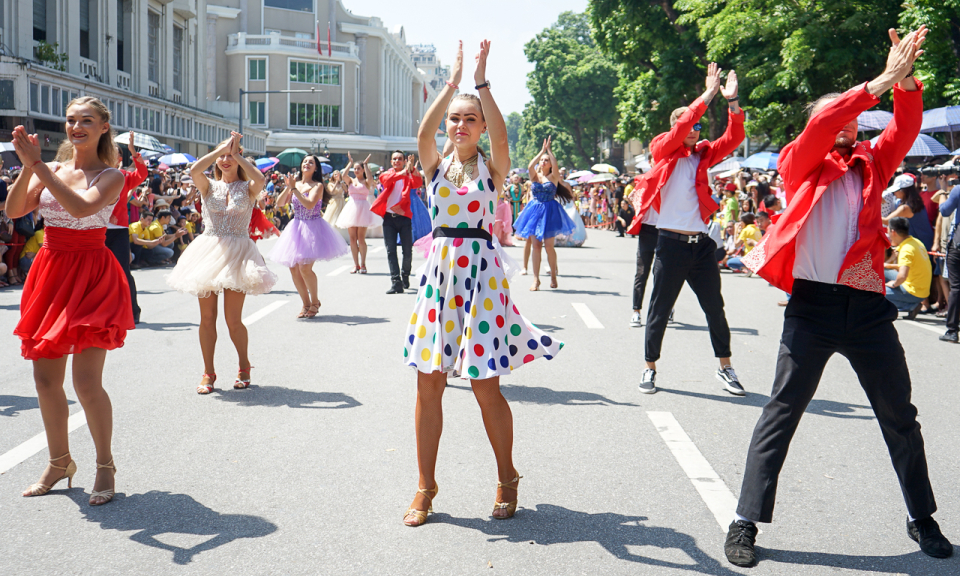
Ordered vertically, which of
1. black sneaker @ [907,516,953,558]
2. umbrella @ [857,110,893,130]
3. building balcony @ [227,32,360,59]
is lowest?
black sneaker @ [907,516,953,558]

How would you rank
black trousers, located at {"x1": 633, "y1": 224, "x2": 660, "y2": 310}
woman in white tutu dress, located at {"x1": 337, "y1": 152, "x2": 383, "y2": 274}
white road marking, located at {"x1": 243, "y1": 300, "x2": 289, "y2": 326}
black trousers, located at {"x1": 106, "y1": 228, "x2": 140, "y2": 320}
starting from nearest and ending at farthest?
black trousers, located at {"x1": 633, "y1": 224, "x2": 660, "y2": 310}, black trousers, located at {"x1": 106, "y1": 228, "x2": 140, "y2": 320}, white road marking, located at {"x1": 243, "y1": 300, "x2": 289, "y2": 326}, woman in white tutu dress, located at {"x1": 337, "y1": 152, "x2": 383, "y2": 274}

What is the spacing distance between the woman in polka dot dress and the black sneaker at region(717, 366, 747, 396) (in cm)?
308

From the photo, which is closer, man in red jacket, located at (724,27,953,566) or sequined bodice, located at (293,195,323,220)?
man in red jacket, located at (724,27,953,566)

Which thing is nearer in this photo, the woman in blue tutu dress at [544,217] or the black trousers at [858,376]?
the black trousers at [858,376]

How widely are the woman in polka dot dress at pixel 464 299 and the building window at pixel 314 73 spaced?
257 ft

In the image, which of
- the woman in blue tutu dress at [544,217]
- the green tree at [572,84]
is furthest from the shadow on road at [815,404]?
the green tree at [572,84]

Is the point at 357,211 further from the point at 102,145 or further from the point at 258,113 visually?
the point at 258,113

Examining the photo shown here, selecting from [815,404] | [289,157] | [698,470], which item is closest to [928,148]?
[815,404]

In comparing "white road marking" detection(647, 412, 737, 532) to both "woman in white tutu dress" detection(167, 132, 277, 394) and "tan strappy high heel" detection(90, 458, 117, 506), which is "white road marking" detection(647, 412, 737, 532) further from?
"woman in white tutu dress" detection(167, 132, 277, 394)

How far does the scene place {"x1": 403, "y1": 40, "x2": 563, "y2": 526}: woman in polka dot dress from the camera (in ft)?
13.1

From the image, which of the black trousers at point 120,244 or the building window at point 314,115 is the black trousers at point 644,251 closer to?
the black trousers at point 120,244

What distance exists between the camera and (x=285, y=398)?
21.4 feet

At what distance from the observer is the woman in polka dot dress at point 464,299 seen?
3.99 metres

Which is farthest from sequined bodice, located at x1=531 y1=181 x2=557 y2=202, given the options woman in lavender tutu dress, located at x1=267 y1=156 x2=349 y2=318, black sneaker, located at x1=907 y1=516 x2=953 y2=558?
black sneaker, located at x1=907 y1=516 x2=953 y2=558
